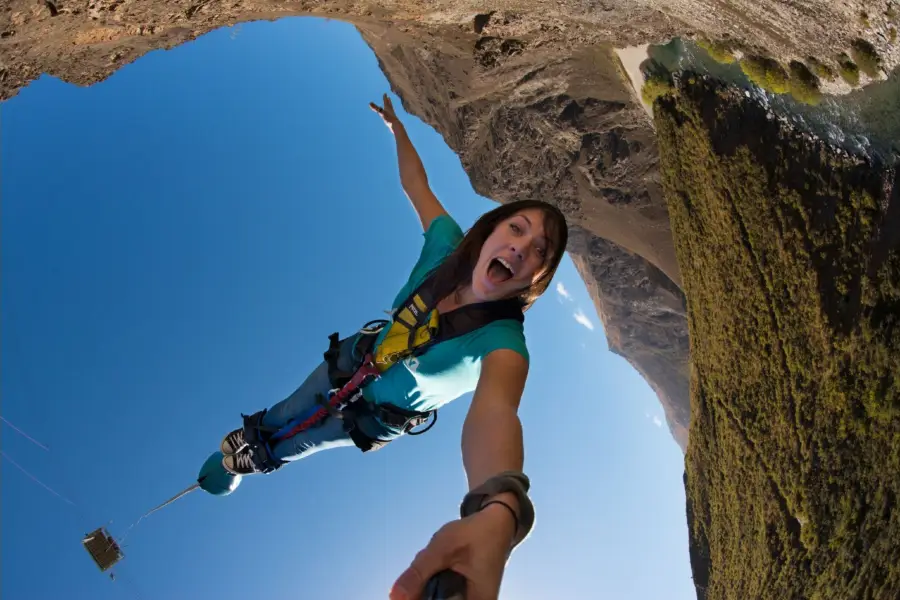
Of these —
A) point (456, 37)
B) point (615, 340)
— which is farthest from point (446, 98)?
point (615, 340)

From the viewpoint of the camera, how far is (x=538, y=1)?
6480mm

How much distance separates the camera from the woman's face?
2787 mm

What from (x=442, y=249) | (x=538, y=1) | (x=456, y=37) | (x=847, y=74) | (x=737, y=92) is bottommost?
(x=847, y=74)

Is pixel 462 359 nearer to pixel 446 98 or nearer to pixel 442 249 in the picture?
pixel 442 249

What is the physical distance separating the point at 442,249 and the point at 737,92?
535 cm

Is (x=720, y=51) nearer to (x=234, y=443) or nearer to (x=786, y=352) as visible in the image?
(x=786, y=352)

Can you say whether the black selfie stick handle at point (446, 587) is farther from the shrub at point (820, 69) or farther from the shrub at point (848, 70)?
the shrub at point (820, 69)

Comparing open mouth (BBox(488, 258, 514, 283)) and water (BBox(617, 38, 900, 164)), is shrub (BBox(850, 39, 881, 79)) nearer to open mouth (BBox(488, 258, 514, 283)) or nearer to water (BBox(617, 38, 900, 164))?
water (BBox(617, 38, 900, 164))

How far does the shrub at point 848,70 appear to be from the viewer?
4629 millimetres

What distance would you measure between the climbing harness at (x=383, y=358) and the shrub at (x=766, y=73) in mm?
4863

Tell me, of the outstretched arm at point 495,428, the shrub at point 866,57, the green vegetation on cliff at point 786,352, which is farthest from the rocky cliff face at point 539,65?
the outstretched arm at point 495,428

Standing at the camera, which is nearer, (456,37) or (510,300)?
(510,300)

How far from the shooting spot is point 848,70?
4.75m

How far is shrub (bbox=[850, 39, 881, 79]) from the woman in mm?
3444
